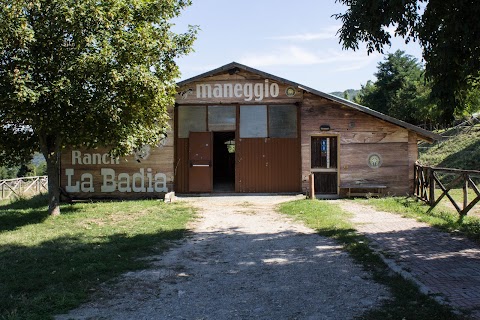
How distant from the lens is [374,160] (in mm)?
16328

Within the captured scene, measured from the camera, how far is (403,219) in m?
10.7

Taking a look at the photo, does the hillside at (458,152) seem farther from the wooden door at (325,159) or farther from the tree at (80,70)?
the tree at (80,70)

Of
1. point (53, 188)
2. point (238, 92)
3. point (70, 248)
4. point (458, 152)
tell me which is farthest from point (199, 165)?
point (458, 152)

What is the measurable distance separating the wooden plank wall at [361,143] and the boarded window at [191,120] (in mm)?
3898

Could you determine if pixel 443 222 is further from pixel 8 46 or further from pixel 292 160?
pixel 8 46

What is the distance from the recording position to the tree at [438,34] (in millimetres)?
6078

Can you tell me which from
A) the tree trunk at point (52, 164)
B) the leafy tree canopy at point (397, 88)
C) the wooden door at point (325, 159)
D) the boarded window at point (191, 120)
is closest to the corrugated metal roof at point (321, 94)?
the boarded window at point (191, 120)

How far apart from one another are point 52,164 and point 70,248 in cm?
529

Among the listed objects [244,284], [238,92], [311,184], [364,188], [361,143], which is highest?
[238,92]

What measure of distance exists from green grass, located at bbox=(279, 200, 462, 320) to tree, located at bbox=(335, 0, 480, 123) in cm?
269

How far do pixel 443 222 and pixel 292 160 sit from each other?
7.49 metres

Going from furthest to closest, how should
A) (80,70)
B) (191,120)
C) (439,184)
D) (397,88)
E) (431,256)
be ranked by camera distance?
1. (397,88)
2. (191,120)
3. (439,184)
4. (80,70)
5. (431,256)

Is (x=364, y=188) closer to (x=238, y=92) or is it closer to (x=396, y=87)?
(x=238, y=92)

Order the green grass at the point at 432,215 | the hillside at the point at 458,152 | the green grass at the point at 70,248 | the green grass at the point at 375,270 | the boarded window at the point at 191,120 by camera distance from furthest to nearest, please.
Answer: the hillside at the point at 458,152 < the boarded window at the point at 191,120 < the green grass at the point at 432,215 < the green grass at the point at 70,248 < the green grass at the point at 375,270
